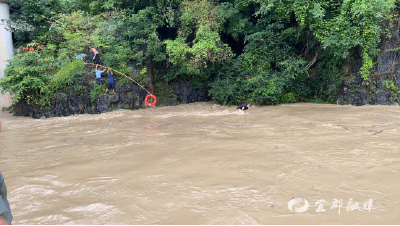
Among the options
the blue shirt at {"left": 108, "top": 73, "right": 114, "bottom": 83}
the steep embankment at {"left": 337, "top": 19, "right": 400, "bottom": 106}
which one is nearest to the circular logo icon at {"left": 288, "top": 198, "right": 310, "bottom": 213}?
the steep embankment at {"left": 337, "top": 19, "right": 400, "bottom": 106}

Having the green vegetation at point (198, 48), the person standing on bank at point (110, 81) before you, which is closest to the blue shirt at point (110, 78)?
the person standing on bank at point (110, 81)

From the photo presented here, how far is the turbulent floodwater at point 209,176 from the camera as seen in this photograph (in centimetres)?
291

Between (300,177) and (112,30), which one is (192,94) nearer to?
(112,30)

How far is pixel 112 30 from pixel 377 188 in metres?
13.5

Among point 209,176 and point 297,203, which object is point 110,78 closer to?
point 209,176

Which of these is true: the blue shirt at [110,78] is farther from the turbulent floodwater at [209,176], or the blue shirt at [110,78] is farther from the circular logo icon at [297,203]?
the circular logo icon at [297,203]

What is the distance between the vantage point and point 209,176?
392cm

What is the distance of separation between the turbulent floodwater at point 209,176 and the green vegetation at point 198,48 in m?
5.90

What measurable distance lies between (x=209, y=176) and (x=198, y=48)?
31.8 ft

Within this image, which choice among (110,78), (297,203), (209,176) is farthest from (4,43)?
(297,203)

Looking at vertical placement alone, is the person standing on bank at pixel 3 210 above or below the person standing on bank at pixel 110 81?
below

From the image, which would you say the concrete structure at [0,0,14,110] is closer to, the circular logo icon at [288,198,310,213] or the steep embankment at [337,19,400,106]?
the circular logo icon at [288,198,310,213]

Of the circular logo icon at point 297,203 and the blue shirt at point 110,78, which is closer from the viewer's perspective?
the circular logo icon at point 297,203

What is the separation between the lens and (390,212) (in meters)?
2.77
